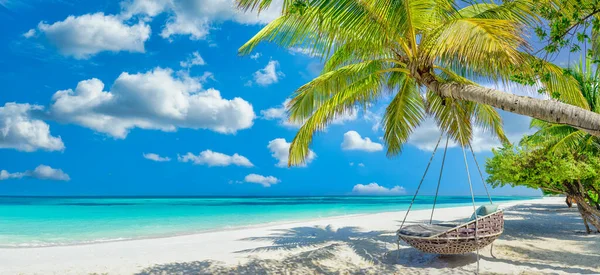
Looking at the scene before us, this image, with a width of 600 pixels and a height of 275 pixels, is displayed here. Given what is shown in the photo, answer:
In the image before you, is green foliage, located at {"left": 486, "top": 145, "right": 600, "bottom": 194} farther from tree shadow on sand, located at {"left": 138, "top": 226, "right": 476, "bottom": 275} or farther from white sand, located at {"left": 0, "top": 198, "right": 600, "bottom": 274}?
tree shadow on sand, located at {"left": 138, "top": 226, "right": 476, "bottom": 275}

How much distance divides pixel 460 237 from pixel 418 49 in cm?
229

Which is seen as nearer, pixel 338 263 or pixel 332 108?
pixel 338 263

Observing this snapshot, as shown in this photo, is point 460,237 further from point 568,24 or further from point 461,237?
point 568,24

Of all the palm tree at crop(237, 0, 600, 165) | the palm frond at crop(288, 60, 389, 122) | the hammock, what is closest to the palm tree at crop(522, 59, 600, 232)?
the palm tree at crop(237, 0, 600, 165)

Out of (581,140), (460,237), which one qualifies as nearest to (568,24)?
(460,237)

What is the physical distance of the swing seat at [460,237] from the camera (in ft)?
15.0

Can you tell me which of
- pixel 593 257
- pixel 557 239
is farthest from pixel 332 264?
pixel 557 239

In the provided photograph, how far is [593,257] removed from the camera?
18.7 feet

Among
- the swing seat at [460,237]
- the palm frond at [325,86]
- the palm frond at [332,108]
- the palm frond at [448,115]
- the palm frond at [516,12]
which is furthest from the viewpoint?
the palm frond at [448,115]

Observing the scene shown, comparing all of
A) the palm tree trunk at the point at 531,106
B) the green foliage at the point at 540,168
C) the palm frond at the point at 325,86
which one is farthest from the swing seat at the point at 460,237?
the green foliage at the point at 540,168

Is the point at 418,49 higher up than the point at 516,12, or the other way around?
the point at 516,12

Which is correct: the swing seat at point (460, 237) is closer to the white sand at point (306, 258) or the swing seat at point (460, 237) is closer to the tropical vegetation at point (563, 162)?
the white sand at point (306, 258)

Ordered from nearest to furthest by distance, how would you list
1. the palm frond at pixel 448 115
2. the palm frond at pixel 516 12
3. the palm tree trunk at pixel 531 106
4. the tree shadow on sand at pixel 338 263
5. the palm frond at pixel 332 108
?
the palm tree trunk at pixel 531 106 < the palm frond at pixel 516 12 < the tree shadow on sand at pixel 338 263 < the palm frond at pixel 332 108 < the palm frond at pixel 448 115

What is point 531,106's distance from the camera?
3.09 meters
